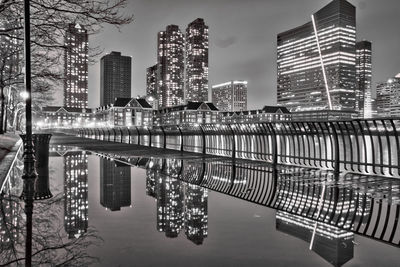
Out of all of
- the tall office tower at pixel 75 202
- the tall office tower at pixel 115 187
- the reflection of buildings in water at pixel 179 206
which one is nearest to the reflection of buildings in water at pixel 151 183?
the reflection of buildings in water at pixel 179 206

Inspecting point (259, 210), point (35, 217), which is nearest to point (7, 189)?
point (35, 217)

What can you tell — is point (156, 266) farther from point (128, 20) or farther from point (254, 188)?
point (128, 20)

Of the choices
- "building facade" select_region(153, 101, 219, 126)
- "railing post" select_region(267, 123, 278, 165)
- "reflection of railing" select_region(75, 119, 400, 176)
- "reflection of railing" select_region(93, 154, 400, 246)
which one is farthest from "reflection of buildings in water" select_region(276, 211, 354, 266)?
"building facade" select_region(153, 101, 219, 126)

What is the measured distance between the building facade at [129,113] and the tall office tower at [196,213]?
142020 mm

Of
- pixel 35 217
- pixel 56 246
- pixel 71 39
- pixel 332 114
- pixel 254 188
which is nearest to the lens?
pixel 56 246

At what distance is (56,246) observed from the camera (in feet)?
13.1

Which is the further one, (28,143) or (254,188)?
(28,143)

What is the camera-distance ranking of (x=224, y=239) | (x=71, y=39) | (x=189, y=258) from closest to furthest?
(x=189, y=258) → (x=224, y=239) → (x=71, y=39)

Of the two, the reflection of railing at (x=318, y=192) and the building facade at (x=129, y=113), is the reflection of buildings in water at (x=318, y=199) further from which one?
the building facade at (x=129, y=113)

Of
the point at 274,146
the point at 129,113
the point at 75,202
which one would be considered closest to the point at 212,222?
the point at 75,202

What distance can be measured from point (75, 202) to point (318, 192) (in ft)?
15.9

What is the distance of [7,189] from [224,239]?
527 centimetres

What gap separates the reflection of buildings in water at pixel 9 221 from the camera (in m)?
4.11

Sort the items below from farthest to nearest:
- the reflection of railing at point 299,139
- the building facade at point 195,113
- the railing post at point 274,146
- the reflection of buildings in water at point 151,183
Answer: the building facade at point 195,113 < the railing post at point 274,146 < the reflection of railing at point 299,139 < the reflection of buildings in water at point 151,183
